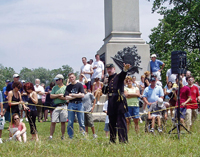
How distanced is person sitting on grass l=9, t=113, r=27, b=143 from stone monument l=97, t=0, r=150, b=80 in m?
6.72

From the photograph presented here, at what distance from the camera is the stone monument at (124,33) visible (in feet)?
48.0

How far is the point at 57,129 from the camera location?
36.3 ft

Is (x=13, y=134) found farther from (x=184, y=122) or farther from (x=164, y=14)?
(x=164, y=14)

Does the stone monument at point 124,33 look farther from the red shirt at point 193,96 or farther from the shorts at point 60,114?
the shorts at point 60,114

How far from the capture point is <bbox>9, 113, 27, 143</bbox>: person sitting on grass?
27.5 ft

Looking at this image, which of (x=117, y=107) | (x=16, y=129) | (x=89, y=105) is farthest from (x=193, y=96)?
(x=16, y=129)

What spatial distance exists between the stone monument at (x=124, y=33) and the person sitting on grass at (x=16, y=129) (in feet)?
22.1

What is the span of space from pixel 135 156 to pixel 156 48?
2470cm

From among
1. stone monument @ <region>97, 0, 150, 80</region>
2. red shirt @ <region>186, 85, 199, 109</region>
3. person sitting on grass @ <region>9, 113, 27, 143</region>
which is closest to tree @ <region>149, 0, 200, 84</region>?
stone monument @ <region>97, 0, 150, 80</region>

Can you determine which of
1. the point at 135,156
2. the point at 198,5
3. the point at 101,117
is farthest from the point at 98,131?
the point at 198,5

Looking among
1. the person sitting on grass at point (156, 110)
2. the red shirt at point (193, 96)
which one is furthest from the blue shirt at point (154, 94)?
the red shirt at point (193, 96)

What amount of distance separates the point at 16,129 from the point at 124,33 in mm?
8091

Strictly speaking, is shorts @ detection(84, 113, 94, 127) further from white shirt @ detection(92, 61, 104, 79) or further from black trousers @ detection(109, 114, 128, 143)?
white shirt @ detection(92, 61, 104, 79)

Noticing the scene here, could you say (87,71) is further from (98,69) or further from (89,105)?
(89,105)
